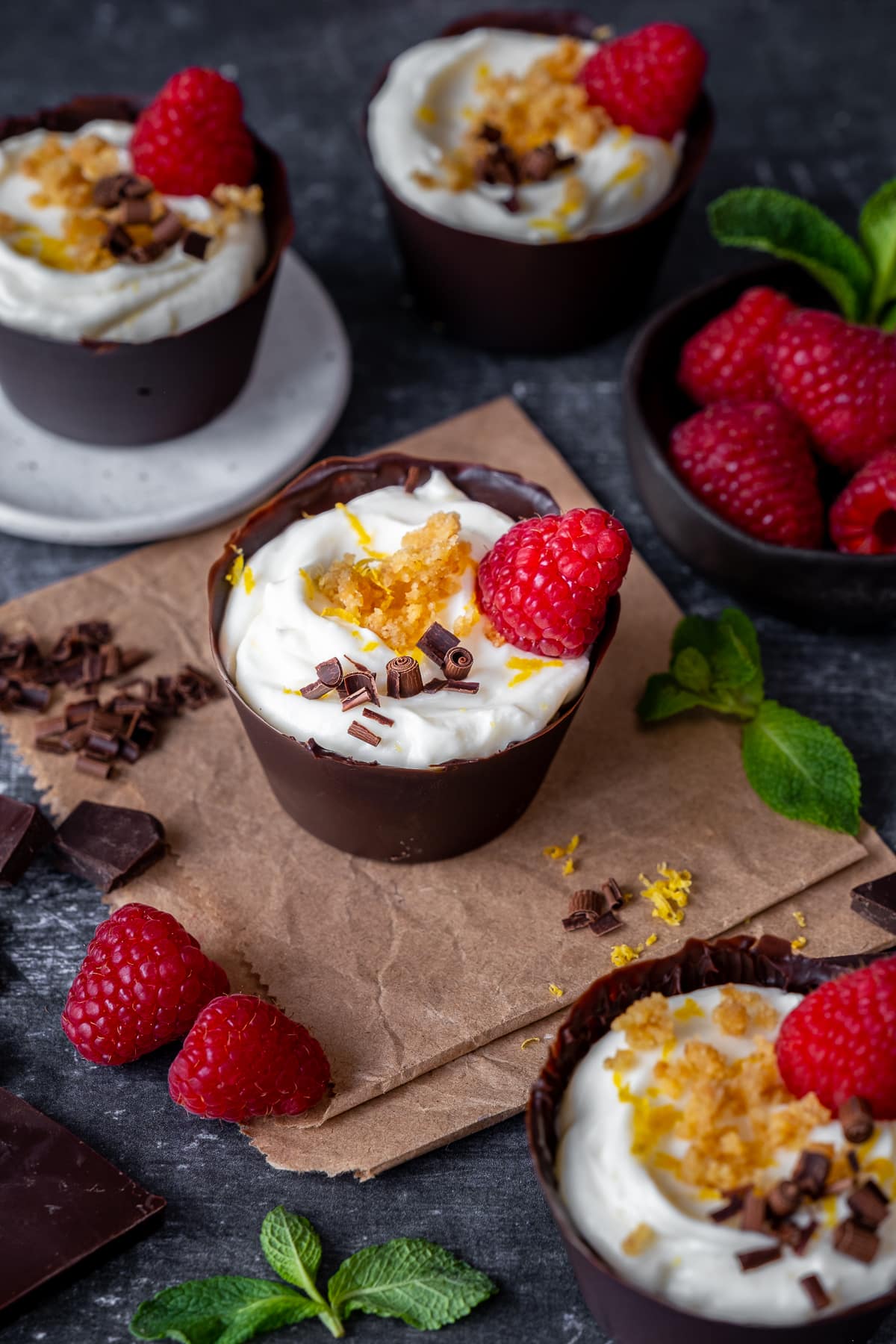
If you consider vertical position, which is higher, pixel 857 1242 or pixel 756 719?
pixel 857 1242

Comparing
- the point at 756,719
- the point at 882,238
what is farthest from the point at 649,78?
the point at 756,719

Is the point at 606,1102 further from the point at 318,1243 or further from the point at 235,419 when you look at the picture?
the point at 235,419

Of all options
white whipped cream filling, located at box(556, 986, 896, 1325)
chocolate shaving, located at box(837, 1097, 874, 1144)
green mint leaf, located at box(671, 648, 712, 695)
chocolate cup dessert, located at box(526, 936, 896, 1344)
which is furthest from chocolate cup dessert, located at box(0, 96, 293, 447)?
chocolate shaving, located at box(837, 1097, 874, 1144)

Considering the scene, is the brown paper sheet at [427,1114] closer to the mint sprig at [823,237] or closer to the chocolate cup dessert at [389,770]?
the chocolate cup dessert at [389,770]

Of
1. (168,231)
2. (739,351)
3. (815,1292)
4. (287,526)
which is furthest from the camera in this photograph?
(739,351)

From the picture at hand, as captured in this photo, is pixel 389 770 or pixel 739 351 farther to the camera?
pixel 739 351

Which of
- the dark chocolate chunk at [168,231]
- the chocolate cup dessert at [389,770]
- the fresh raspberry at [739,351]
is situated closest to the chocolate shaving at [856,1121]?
the chocolate cup dessert at [389,770]

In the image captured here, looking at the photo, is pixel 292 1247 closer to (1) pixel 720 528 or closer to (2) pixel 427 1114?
(2) pixel 427 1114
